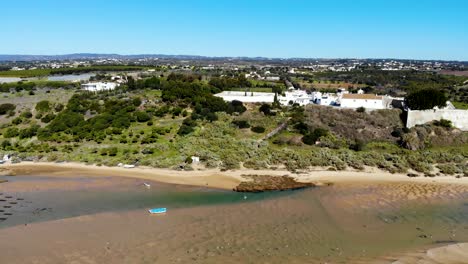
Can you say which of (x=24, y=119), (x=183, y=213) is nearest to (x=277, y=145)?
(x=183, y=213)

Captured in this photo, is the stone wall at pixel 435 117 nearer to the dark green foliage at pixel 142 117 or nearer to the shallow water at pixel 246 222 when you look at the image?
the shallow water at pixel 246 222

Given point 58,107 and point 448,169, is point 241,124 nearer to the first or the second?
point 448,169

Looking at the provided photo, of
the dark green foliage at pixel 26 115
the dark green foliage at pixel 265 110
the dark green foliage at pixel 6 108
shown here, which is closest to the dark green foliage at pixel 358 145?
the dark green foliage at pixel 265 110

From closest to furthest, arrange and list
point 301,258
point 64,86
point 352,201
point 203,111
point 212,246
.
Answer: point 301,258 → point 212,246 → point 352,201 → point 203,111 → point 64,86

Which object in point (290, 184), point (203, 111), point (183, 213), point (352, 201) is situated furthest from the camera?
point (203, 111)

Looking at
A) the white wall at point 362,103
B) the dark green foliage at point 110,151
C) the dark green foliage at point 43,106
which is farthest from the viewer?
the dark green foliage at point 43,106

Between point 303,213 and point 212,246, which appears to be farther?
point 303,213

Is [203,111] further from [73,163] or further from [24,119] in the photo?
[24,119]
